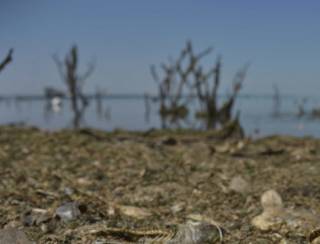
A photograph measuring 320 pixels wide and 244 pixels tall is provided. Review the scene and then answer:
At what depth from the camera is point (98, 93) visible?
3750 cm

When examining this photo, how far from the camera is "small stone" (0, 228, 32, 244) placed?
185cm

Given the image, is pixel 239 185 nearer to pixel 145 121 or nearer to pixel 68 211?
pixel 68 211

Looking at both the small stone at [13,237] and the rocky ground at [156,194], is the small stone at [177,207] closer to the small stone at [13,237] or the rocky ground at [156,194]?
the rocky ground at [156,194]

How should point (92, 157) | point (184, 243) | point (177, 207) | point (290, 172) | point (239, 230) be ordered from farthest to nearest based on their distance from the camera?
point (92, 157) < point (290, 172) < point (177, 207) < point (239, 230) < point (184, 243)

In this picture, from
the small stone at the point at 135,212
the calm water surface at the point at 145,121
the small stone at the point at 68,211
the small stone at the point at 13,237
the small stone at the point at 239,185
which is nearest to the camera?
the small stone at the point at 13,237

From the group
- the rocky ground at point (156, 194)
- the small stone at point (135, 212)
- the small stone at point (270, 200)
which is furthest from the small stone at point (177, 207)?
the small stone at point (270, 200)

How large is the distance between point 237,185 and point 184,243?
146 centimetres

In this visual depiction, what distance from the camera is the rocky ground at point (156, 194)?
2.07 m

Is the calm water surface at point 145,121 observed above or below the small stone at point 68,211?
below

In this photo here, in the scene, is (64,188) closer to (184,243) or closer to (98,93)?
(184,243)

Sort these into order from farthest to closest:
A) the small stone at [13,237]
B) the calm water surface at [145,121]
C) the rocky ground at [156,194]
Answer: the calm water surface at [145,121] < the rocky ground at [156,194] < the small stone at [13,237]

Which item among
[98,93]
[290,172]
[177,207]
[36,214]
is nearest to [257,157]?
[290,172]

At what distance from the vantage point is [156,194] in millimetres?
3066

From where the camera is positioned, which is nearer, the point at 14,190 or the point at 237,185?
the point at 14,190
